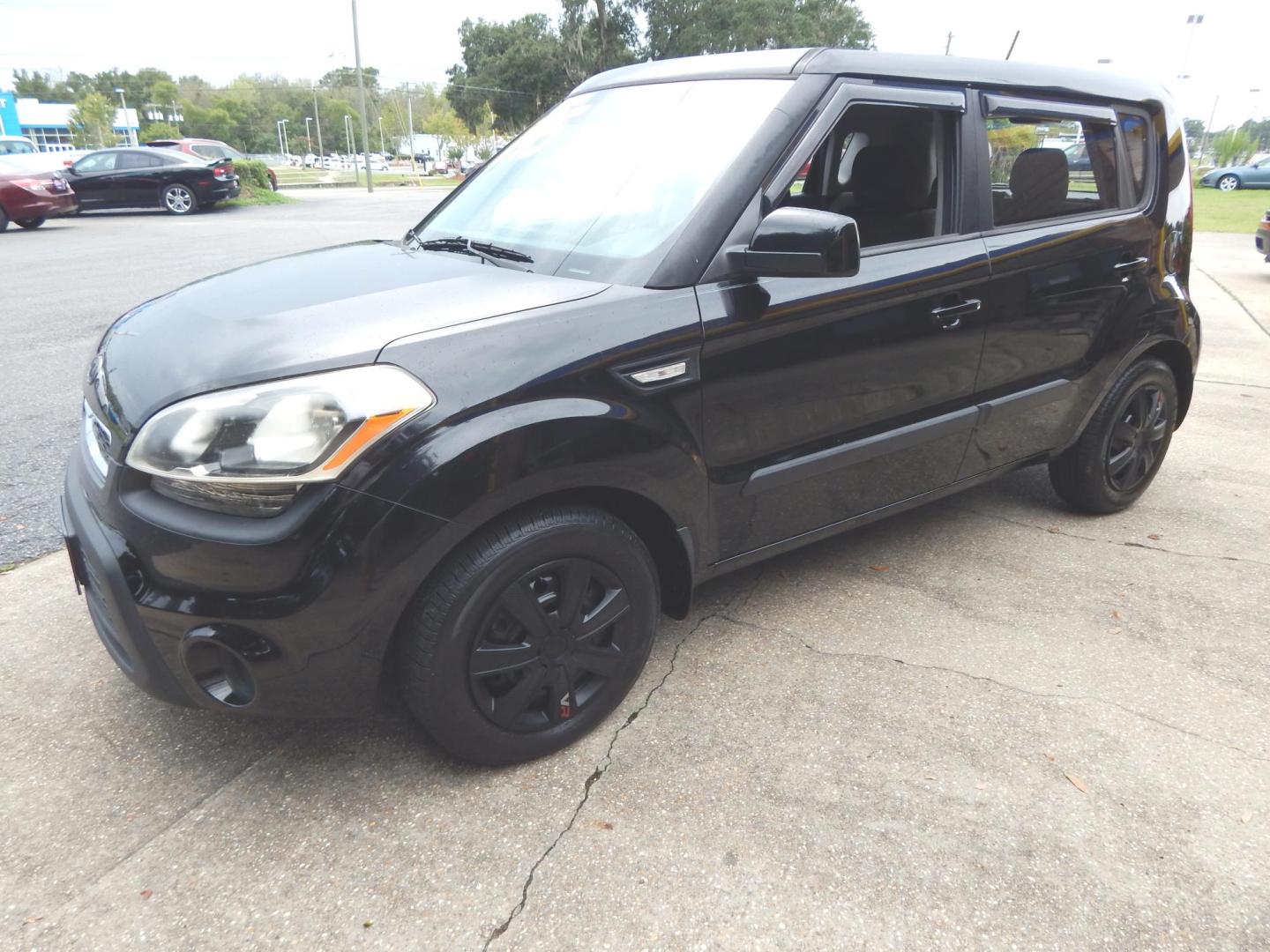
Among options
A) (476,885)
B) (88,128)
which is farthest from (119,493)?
(88,128)

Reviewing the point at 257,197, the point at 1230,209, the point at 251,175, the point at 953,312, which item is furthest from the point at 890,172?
the point at 1230,209

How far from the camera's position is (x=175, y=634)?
1852 millimetres

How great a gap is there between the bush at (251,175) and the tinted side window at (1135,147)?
71.4 ft

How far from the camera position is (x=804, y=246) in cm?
216

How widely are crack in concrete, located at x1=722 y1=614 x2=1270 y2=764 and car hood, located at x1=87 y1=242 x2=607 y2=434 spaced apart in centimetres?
133

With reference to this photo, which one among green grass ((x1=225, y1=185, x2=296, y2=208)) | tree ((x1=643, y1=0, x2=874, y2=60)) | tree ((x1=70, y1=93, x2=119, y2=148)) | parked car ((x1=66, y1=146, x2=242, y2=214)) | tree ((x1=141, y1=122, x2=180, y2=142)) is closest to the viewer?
parked car ((x1=66, y1=146, x2=242, y2=214))

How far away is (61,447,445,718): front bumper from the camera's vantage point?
178 centimetres

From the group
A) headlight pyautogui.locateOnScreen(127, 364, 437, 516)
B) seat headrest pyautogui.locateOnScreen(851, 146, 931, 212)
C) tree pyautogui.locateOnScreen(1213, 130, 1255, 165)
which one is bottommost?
headlight pyautogui.locateOnScreen(127, 364, 437, 516)

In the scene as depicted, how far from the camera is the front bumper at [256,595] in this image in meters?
1.78

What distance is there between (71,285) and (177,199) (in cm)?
1086

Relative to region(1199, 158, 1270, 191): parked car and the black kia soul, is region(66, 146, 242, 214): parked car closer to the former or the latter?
the black kia soul

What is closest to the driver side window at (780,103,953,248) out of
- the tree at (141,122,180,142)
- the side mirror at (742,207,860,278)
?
the side mirror at (742,207,860,278)

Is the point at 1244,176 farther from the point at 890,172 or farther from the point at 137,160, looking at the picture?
the point at 890,172

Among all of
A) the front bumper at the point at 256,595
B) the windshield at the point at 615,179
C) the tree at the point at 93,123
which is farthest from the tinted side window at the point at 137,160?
the tree at the point at 93,123
